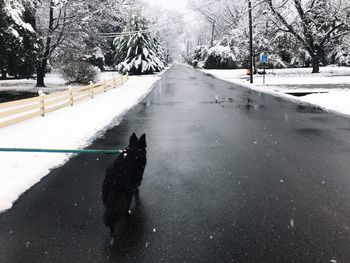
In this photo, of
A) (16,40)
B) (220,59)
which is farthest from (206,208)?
(220,59)

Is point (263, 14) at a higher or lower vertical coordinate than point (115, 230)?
higher

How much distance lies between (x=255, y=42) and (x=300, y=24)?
7648 millimetres

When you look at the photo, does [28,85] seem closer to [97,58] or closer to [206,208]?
[97,58]

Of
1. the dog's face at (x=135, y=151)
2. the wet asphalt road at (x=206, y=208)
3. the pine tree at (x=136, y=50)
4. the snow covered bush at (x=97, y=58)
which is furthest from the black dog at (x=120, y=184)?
→ the snow covered bush at (x=97, y=58)

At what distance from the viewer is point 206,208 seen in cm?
463

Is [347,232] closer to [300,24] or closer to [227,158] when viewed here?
[227,158]

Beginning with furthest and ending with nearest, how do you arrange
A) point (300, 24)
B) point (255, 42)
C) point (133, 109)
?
point (255, 42)
point (300, 24)
point (133, 109)

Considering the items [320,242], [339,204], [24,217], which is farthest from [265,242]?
[24,217]

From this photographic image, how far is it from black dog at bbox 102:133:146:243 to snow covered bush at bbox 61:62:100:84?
30.1m

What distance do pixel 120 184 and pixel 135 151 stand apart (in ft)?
1.89

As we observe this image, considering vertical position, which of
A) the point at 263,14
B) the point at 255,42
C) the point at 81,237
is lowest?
the point at 81,237

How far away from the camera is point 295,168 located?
642 centimetres

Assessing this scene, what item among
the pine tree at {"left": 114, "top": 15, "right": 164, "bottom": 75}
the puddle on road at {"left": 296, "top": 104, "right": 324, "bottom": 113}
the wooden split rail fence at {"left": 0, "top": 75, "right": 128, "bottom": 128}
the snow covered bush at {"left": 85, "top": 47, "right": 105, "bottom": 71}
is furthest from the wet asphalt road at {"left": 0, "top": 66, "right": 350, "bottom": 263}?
the snow covered bush at {"left": 85, "top": 47, "right": 105, "bottom": 71}

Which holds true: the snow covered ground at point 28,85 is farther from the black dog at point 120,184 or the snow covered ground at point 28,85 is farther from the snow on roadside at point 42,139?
the black dog at point 120,184
